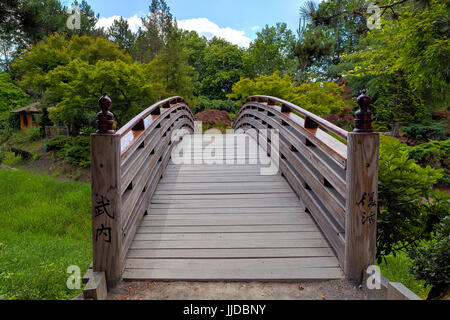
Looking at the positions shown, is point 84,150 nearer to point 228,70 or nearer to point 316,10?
point 316,10

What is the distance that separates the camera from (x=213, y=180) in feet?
15.2

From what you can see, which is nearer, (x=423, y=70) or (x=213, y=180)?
(x=213, y=180)

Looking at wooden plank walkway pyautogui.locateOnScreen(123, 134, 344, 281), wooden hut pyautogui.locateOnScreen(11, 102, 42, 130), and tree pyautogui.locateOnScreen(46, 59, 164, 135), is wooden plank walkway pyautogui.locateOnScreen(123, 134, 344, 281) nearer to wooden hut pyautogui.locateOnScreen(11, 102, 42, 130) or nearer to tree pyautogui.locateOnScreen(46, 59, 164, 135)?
tree pyautogui.locateOnScreen(46, 59, 164, 135)

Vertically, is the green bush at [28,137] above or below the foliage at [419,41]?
below

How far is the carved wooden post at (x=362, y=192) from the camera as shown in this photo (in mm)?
2170

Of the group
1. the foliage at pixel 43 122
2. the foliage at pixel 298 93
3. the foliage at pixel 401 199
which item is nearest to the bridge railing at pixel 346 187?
the foliage at pixel 401 199

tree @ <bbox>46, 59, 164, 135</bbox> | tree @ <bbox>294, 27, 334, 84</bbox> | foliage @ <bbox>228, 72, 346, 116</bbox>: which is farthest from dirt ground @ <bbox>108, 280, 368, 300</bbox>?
tree @ <bbox>294, 27, 334, 84</bbox>

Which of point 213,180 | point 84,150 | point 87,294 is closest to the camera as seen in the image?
point 87,294

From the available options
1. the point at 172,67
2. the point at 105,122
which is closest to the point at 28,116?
the point at 172,67

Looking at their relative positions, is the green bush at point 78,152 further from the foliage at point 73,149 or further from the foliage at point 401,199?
the foliage at point 401,199

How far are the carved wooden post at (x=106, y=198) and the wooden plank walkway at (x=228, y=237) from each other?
0.73 ft

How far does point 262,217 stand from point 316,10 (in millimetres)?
6195
